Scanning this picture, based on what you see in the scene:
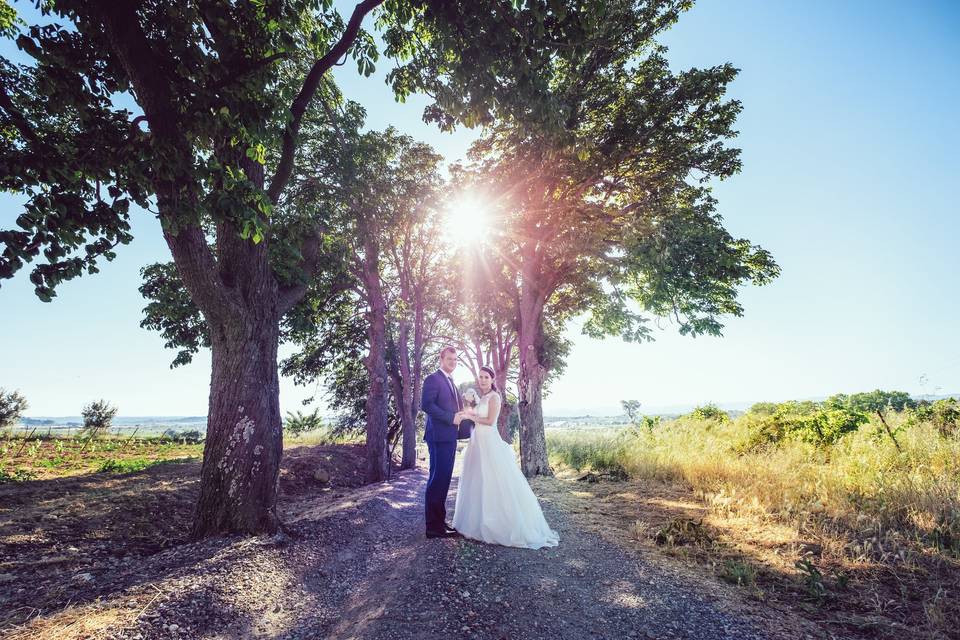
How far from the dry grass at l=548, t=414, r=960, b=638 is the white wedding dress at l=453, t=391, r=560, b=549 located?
Result: 1.75 meters

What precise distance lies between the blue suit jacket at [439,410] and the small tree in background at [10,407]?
38835 millimetres

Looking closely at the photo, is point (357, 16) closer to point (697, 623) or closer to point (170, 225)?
point (170, 225)

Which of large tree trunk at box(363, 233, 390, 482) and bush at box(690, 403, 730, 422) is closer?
large tree trunk at box(363, 233, 390, 482)

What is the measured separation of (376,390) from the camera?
1320 cm

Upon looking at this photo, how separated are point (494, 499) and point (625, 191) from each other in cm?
1015

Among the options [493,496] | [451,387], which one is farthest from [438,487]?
[451,387]

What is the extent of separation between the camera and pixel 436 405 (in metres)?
5.72

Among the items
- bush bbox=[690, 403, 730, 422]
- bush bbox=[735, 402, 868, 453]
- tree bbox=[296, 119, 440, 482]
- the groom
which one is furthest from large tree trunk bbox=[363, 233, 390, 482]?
bush bbox=[690, 403, 730, 422]

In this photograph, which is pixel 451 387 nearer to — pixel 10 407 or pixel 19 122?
pixel 19 122

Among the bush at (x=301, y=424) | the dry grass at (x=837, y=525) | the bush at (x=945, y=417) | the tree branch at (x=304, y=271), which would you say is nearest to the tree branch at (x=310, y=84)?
the tree branch at (x=304, y=271)

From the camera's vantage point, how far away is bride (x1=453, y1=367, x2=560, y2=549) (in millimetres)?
5297

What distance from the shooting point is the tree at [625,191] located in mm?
9375

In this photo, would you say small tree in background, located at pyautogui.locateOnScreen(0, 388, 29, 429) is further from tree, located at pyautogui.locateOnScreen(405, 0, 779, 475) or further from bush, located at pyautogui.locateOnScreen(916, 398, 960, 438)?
bush, located at pyautogui.locateOnScreen(916, 398, 960, 438)

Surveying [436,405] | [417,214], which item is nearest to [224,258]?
[436,405]
